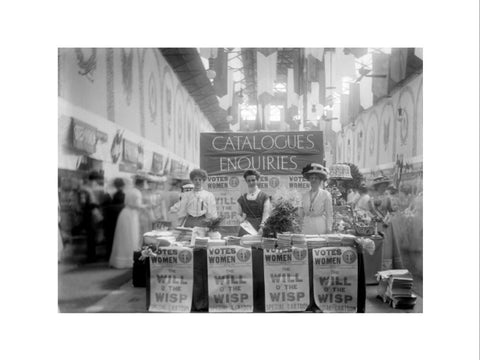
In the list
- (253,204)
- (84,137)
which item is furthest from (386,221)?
(84,137)

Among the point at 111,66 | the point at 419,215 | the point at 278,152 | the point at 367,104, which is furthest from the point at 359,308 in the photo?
the point at 111,66

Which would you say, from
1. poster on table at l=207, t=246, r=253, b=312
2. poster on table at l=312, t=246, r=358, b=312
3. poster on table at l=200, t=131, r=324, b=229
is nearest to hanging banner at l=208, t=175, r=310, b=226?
poster on table at l=200, t=131, r=324, b=229

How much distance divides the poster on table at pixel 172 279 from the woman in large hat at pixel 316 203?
1.17 m

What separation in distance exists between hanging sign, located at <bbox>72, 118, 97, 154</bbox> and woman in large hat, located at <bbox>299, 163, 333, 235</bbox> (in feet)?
6.72

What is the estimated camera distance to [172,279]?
4.45 meters

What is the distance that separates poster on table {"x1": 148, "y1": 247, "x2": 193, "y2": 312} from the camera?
14.6 feet

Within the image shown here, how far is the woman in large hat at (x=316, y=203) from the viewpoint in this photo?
4.57m

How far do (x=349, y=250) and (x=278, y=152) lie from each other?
45.2 inches

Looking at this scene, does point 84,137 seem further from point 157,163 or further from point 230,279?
point 230,279

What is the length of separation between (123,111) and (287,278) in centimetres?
223

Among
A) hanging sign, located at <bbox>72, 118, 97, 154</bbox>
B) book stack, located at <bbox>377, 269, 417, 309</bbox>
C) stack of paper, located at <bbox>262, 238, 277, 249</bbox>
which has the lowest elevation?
book stack, located at <bbox>377, 269, 417, 309</bbox>

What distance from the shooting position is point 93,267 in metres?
4.56

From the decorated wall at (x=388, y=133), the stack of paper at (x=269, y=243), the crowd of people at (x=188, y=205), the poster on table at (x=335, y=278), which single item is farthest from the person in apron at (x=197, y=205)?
the decorated wall at (x=388, y=133)

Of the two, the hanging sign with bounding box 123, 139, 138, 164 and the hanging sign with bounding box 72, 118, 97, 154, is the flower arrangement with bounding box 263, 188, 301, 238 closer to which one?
the hanging sign with bounding box 123, 139, 138, 164
